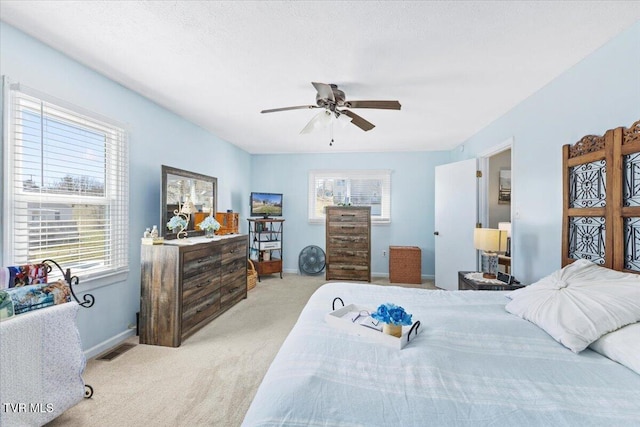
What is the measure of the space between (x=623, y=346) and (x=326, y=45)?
2.20m

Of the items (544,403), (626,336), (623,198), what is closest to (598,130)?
(623,198)

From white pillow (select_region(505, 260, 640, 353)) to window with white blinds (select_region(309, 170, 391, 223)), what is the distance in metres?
3.78

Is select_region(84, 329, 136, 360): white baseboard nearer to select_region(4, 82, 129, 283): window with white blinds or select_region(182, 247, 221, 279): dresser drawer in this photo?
select_region(4, 82, 129, 283): window with white blinds

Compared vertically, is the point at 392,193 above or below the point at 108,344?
above

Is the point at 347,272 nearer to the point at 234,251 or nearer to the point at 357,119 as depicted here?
the point at 234,251

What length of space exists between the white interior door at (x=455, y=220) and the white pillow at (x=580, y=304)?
95.0 inches

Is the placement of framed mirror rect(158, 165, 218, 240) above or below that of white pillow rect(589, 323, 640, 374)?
above

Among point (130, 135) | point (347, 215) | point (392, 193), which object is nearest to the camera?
point (130, 135)

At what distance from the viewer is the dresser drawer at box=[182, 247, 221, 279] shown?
266 centimetres

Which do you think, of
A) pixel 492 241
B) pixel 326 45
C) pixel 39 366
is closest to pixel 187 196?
pixel 39 366

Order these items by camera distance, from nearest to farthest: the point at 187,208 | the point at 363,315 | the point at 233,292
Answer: the point at 363,315 < the point at 187,208 < the point at 233,292

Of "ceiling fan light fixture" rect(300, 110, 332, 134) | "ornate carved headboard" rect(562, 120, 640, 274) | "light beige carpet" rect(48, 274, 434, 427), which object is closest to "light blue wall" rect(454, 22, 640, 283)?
"ornate carved headboard" rect(562, 120, 640, 274)

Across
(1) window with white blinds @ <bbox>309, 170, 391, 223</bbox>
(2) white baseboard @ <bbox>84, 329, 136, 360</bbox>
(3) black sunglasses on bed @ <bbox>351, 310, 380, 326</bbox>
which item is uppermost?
(1) window with white blinds @ <bbox>309, 170, 391, 223</bbox>

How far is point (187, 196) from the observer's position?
3.28 metres
